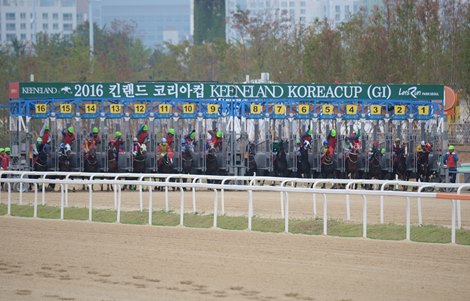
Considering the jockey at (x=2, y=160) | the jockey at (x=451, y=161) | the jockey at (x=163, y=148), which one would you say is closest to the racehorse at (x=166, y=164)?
the jockey at (x=163, y=148)

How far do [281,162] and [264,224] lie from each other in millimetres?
12081

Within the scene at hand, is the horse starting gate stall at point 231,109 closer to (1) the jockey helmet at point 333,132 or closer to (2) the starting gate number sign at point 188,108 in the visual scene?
(2) the starting gate number sign at point 188,108

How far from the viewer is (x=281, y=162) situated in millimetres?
30375

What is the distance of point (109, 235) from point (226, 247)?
2.35 meters

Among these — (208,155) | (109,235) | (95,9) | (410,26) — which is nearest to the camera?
(109,235)

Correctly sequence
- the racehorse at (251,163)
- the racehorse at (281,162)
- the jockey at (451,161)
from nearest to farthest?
the jockey at (451,161) < the racehorse at (251,163) < the racehorse at (281,162)

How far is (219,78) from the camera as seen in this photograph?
65.1m

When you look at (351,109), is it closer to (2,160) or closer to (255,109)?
(255,109)

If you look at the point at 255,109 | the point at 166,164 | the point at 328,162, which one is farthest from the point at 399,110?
the point at 166,164

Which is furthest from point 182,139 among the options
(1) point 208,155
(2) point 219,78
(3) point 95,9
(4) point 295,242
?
(3) point 95,9

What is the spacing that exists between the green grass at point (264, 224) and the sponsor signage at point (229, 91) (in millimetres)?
8347

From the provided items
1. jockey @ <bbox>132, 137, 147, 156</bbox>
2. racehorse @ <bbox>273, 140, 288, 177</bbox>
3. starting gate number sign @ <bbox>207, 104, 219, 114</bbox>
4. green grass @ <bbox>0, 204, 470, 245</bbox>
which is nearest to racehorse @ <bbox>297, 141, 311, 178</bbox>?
racehorse @ <bbox>273, 140, 288, 177</bbox>

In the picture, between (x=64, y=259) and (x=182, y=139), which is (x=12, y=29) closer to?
(x=182, y=139)

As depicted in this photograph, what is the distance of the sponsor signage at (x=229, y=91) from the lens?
30.2 metres
